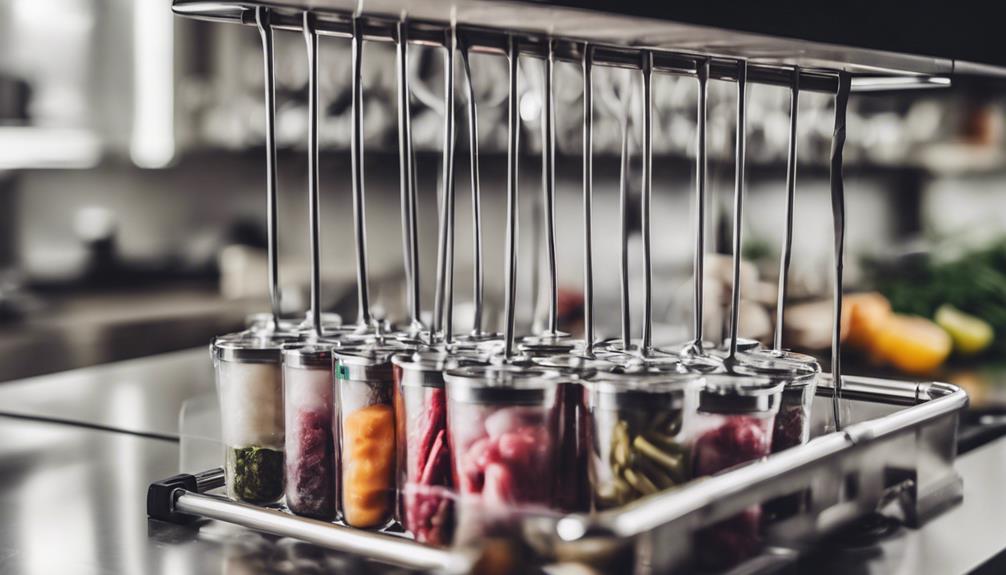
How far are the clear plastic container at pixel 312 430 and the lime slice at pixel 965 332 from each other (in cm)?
164

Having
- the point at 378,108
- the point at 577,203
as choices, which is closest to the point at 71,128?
the point at 378,108

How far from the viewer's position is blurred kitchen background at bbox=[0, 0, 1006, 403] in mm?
2514

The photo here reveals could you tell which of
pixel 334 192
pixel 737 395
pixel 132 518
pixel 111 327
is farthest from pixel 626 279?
pixel 334 192

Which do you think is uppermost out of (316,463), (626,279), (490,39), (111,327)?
(490,39)

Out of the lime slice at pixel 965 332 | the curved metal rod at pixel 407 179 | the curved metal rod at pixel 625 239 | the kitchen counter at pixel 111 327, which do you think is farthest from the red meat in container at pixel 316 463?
the kitchen counter at pixel 111 327

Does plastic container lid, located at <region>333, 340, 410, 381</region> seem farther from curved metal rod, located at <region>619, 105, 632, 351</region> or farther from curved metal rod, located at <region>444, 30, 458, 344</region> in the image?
curved metal rod, located at <region>619, 105, 632, 351</region>

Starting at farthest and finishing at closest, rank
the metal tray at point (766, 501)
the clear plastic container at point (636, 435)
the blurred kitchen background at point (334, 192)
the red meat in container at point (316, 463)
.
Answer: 1. the blurred kitchen background at point (334, 192)
2. the red meat in container at point (316, 463)
3. the clear plastic container at point (636, 435)
4. the metal tray at point (766, 501)

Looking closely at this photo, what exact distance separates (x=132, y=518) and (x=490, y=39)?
0.47m

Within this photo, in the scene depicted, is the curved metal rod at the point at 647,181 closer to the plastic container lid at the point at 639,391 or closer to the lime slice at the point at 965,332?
the plastic container lid at the point at 639,391

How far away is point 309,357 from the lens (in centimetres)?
73

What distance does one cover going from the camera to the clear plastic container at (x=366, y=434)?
0.70 m

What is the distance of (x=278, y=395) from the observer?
77 cm

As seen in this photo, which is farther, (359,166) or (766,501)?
(359,166)

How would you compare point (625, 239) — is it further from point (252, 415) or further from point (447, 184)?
point (252, 415)
